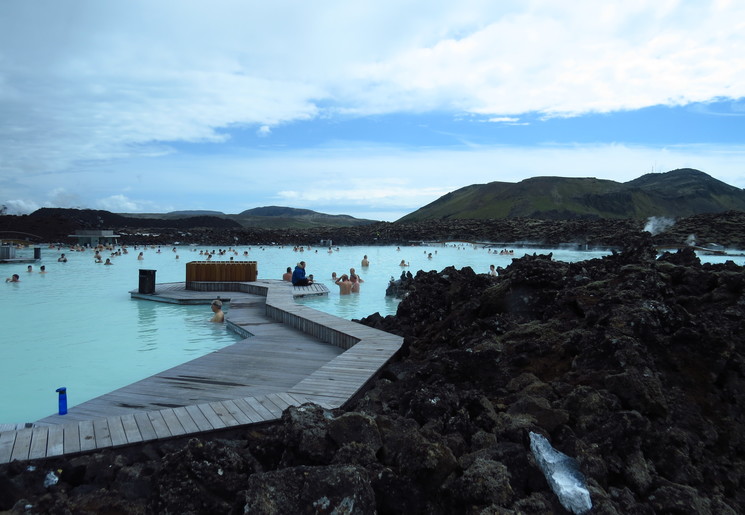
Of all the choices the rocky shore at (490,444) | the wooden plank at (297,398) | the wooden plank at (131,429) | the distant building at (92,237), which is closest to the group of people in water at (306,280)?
the rocky shore at (490,444)

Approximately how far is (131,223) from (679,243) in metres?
80.5

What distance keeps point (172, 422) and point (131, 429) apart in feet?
0.88

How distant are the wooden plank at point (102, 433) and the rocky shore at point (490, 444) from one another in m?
0.10

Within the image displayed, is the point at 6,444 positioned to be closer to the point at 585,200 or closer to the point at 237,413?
the point at 237,413

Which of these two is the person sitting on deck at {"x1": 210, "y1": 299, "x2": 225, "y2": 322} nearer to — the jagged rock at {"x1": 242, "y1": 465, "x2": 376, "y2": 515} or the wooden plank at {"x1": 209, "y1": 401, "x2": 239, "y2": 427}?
the wooden plank at {"x1": 209, "y1": 401, "x2": 239, "y2": 427}

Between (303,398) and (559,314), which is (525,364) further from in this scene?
(303,398)

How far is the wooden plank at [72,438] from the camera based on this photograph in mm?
3371

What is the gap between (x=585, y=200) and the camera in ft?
419

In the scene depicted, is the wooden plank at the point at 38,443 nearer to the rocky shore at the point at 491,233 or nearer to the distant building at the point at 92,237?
the rocky shore at the point at 491,233

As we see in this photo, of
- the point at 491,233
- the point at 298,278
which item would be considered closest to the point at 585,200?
the point at 491,233

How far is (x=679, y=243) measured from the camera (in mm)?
33750

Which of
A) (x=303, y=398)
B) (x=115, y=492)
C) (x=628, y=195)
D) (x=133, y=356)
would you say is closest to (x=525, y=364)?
(x=303, y=398)

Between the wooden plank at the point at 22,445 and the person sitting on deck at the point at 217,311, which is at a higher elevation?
the wooden plank at the point at 22,445

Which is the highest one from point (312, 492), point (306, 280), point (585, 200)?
point (585, 200)
